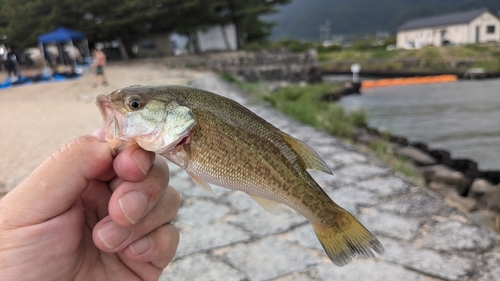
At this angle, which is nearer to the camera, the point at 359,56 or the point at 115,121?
the point at 115,121

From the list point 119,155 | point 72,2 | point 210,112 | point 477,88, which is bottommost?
point 477,88

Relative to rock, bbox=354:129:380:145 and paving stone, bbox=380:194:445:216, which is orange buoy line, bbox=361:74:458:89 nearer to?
rock, bbox=354:129:380:145

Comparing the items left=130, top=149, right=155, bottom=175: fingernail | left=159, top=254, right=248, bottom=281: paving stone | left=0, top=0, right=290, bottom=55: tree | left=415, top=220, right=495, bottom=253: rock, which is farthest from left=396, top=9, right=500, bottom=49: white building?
left=130, top=149, right=155, bottom=175: fingernail

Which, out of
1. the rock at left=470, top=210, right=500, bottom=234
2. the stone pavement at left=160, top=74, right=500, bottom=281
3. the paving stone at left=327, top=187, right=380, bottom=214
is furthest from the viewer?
the rock at left=470, top=210, right=500, bottom=234

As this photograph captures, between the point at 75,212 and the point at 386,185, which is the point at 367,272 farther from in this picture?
the point at 75,212

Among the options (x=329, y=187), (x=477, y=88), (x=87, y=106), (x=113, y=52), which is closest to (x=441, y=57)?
(x=477, y=88)

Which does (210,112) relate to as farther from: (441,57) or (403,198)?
(441,57)

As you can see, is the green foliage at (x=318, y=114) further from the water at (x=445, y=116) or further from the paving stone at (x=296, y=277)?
the paving stone at (x=296, y=277)
